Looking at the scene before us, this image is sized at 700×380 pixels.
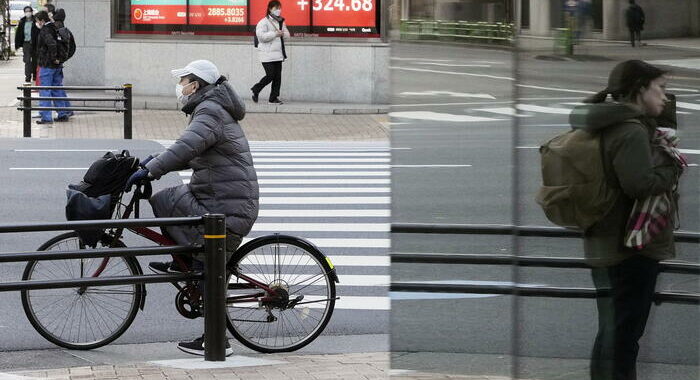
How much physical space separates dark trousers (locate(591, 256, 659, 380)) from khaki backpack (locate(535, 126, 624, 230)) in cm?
16

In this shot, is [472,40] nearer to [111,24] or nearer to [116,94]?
[116,94]

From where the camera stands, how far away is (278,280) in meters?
7.32

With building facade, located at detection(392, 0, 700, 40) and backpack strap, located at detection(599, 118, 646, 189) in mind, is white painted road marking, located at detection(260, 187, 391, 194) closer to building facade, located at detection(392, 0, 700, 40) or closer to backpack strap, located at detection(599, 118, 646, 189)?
building facade, located at detection(392, 0, 700, 40)

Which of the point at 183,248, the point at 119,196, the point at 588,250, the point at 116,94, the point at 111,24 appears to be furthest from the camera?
the point at 111,24

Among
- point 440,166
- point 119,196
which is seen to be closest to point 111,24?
point 119,196

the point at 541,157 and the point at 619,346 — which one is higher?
the point at 541,157

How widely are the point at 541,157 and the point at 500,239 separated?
0.89 ft

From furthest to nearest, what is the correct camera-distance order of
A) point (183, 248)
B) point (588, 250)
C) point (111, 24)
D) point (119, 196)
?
point (111, 24) → point (119, 196) → point (183, 248) → point (588, 250)

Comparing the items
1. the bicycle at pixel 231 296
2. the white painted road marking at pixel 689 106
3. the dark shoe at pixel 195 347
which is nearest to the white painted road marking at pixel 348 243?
the bicycle at pixel 231 296

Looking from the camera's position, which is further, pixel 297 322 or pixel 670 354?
pixel 297 322

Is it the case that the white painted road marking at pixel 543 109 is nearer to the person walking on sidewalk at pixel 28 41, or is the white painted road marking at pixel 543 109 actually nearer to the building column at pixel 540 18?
the building column at pixel 540 18

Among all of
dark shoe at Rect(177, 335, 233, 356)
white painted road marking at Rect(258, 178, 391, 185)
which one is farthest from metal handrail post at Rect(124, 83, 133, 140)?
dark shoe at Rect(177, 335, 233, 356)

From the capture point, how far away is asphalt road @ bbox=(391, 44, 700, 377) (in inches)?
129

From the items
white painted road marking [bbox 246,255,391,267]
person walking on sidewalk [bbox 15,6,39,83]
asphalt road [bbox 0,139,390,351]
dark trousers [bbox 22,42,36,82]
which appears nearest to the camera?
asphalt road [bbox 0,139,390,351]
